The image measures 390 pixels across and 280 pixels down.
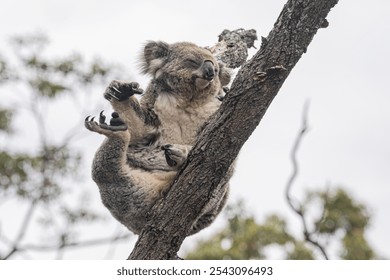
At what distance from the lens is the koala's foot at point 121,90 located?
21.3 ft

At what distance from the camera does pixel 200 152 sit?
229 inches

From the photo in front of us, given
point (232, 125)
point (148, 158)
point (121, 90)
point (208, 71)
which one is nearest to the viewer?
point (232, 125)

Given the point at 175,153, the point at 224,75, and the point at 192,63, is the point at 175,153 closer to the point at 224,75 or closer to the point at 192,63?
the point at 192,63

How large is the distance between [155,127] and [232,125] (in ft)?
4.90

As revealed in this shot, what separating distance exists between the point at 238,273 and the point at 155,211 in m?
0.97

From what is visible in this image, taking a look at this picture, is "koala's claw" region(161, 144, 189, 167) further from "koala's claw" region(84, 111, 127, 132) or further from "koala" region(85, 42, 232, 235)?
"koala's claw" region(84, 111, 127, 132)

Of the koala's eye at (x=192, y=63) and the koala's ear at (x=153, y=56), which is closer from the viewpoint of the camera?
the koala's eye at (x=192, y=63)

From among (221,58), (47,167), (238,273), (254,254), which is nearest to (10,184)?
(47,167)

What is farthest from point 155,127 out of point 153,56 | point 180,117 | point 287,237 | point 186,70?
point 287,237

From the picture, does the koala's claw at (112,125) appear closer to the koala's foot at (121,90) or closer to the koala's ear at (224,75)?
the koala's foot at (121,90)

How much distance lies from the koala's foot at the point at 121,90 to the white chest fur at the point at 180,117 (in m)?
0.56

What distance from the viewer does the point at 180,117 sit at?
23.3 ft

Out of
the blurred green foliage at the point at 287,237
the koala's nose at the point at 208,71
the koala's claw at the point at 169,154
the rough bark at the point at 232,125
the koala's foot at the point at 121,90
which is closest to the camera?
the rough bark at the point at 232,125

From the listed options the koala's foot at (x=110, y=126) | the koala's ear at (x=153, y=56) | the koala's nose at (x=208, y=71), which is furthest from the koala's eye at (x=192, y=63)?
the koala's foot at (x=110, y=126)
